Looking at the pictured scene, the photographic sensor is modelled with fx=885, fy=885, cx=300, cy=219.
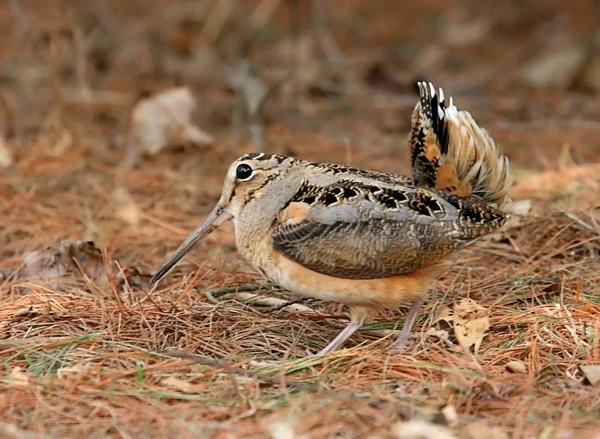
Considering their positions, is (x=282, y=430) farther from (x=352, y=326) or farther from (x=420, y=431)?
(x=352, y=326)

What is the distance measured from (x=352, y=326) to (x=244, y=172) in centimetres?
95

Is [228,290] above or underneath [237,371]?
above

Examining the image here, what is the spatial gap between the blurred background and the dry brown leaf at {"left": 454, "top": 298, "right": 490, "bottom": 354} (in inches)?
75.6

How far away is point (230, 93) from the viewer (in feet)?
30.7

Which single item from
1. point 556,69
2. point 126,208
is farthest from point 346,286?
point 556,69

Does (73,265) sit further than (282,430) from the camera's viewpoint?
Yes

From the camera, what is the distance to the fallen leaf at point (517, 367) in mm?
3844

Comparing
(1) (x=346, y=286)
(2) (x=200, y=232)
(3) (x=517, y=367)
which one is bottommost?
(3) (x=517, y=367)

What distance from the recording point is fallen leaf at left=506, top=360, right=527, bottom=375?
3844 mm

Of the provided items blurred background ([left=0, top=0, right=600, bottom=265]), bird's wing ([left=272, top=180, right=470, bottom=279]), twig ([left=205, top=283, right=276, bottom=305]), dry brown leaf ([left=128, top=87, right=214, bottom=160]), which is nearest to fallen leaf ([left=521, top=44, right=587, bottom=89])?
blurred background ([left=0, top=0, right=600, bottom=265])

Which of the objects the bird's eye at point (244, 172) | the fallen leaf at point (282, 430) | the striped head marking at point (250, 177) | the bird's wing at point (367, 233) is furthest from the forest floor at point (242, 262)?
the bird's eye at point (244, 172)

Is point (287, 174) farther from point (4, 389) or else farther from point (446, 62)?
point (446, 62)

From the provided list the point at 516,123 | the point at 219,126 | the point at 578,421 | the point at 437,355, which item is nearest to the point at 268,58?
the point at 219,126

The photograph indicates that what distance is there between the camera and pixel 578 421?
337cm
